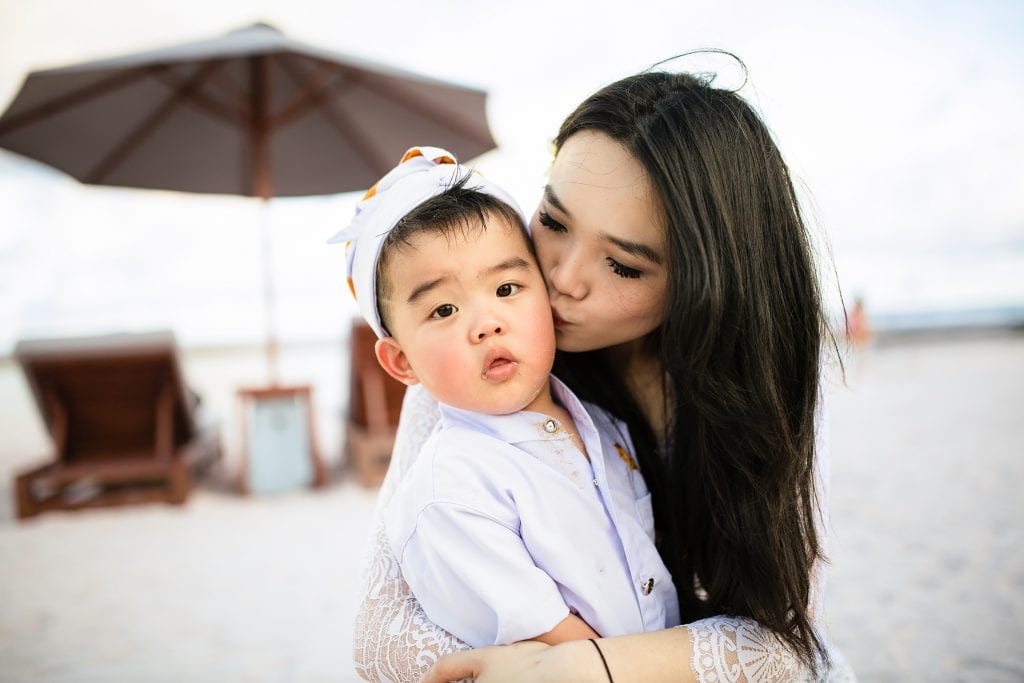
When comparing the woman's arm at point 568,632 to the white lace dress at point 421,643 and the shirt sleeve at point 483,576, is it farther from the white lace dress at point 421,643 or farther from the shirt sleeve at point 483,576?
the white lace dress at point 421,643

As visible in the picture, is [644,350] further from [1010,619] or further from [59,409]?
[59,409]

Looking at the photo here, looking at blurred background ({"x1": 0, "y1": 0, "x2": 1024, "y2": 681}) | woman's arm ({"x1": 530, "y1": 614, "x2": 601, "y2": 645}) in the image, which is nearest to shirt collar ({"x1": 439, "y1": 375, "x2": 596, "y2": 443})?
woman's arm ({"x1": 530, "y1": 614, "x2": 601, "y2": 645})

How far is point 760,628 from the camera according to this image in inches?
51.8

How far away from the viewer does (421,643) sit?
1.21 meters

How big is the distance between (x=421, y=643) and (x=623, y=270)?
789 mm

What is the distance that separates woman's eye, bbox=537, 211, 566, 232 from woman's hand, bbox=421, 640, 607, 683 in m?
0.77

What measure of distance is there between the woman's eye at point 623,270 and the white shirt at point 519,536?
28cm

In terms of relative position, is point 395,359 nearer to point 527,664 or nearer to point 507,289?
point 507,289

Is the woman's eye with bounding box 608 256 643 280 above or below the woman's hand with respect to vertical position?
above

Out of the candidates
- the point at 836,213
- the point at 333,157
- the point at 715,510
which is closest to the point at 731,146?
the point at 715,510

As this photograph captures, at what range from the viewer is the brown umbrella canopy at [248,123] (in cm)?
430

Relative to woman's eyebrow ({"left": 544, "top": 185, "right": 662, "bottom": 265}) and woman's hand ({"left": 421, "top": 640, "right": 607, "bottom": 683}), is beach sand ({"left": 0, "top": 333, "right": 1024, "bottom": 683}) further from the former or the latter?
woman's hand ({"left": 421, "top": 640, "right": 607, "bottom": 683})

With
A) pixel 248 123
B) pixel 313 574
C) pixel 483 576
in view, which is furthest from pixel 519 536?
pixel 248 123

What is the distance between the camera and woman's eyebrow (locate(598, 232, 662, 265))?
1.31 metres
